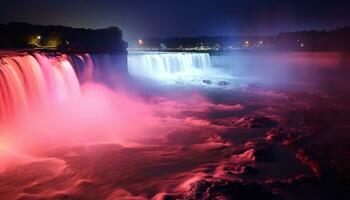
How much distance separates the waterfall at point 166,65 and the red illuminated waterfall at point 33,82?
45.4ft

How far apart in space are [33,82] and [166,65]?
25412mm

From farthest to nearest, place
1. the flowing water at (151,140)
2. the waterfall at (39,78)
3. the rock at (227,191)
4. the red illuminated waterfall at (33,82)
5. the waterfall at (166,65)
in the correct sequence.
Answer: the waterfall at (166,65), the waterfall at (39,78), the red illuminated waterfall at (33,82), the flowing water at (151,140), the rock at (227,191)

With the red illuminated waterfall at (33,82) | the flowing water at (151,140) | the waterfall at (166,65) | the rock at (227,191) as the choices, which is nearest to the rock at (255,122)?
the flowing water at (151,140)

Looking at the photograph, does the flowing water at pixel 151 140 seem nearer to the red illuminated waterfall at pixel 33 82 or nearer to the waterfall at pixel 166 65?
the red illuminated waterfall at pixel 33 82

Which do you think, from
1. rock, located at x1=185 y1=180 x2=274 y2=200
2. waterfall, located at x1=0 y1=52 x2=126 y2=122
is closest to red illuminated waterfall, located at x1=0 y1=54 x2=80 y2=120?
waterfall, located at x1=0 y1=52 x2=126 y2=122

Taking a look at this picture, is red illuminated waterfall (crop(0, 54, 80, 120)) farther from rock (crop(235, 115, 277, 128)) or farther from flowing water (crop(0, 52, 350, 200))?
rock (crop(235, 115, 277, 128))

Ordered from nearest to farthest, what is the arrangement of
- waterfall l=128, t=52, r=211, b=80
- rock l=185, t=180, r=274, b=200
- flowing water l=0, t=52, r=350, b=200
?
rock l=185, t=180, r=274, b=200 < flowing water l=0, t=52, r=350, b=200 < waterfall l=128, t=52, r=211, b=80

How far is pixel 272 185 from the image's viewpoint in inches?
359

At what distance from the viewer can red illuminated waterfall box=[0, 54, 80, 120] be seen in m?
14.6

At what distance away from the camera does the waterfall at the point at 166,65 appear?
35906 mm

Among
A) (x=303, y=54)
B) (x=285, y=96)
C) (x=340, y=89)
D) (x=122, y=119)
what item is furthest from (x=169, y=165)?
(x=303, y=54)

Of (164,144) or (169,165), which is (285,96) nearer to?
(164,144)

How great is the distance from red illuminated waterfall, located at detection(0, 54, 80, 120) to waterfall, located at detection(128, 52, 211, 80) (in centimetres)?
1384

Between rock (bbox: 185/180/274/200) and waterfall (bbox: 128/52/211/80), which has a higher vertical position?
waterfall (bbox: 128/52/211/80)
